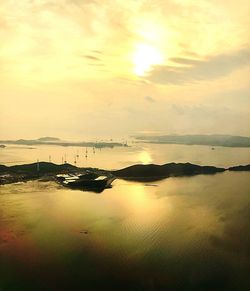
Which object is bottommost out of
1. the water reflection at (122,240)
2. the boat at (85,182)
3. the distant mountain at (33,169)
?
the water reflection at (122,240)

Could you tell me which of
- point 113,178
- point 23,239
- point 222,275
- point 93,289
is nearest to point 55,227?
point 23,239

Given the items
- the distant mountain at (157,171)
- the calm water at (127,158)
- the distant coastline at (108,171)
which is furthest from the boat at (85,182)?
the calm water at (127,158)

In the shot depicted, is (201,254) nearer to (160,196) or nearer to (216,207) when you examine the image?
(216,207)

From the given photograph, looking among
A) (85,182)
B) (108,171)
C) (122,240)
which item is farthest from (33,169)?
(122,240)

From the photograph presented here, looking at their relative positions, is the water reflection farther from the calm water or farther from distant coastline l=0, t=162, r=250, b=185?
the calm water

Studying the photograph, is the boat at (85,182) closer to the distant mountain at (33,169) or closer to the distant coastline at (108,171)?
the distant coastline at (108,171)

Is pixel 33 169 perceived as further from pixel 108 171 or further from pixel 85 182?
pixel 85 182


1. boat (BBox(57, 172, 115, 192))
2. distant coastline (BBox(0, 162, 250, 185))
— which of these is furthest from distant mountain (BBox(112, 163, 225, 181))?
boat (BBox(57, 172, 115, 192))
